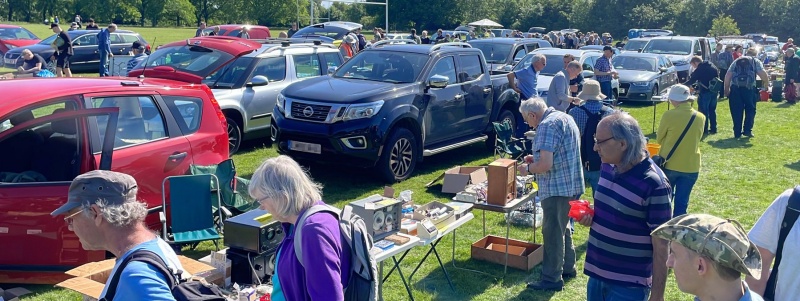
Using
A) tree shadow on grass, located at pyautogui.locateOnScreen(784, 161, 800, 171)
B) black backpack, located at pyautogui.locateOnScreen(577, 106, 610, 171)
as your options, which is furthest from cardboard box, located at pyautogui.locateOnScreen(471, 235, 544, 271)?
tree shadow on grass, located at pyautogui.locateOnScreen(784, 161, 800, 171)

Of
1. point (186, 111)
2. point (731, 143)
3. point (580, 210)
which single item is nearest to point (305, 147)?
point (186, 111)

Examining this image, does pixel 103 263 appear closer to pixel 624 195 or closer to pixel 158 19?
pixel 624 195

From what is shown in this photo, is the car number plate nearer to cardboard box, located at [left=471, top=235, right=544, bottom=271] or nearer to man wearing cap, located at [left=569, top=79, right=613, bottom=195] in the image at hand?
cardboard box, located at [left=471, top=235, right=544, bottom=271]

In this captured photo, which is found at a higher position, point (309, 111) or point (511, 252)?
point (309, 111)

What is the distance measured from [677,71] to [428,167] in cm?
1280

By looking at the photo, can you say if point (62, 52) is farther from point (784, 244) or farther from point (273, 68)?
point (784, 244)

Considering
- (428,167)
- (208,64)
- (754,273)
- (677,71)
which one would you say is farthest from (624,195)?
(677,71)

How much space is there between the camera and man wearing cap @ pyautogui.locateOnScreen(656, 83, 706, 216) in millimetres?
6891

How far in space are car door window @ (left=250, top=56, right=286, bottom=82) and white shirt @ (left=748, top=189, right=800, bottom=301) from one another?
859 cm

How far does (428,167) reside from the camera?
416 inches

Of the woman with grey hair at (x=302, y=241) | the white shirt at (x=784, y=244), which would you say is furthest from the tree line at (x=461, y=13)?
the white shirt at (x=784, y=244)

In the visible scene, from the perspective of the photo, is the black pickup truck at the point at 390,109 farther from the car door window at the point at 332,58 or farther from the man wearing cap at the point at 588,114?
the man wearing cap at the point at 588,114

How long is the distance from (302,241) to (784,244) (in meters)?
2.03

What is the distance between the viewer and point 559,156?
18.1 ft
